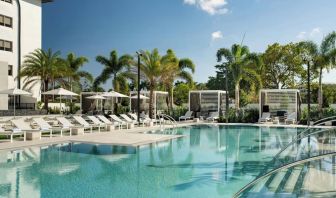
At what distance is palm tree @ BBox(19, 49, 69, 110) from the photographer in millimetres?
31953

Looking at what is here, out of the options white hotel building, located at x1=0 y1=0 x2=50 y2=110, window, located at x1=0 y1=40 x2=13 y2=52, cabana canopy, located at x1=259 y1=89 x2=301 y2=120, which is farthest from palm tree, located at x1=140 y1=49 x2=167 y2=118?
window, located at x1=0 y1=40 x2=13 y2=52

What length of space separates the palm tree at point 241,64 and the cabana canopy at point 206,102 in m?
1.53

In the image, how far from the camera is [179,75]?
110 feet

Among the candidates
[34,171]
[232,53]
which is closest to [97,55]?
[232,53]

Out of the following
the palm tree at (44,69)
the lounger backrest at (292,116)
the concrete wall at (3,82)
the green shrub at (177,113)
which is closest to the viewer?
the lounger backrest at (292,116)

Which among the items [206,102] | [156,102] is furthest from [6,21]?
[206,102]

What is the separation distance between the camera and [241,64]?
98.0ft

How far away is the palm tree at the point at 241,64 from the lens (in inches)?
1179

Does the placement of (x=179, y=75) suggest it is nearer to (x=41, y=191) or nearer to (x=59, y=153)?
(x=59, y=153)

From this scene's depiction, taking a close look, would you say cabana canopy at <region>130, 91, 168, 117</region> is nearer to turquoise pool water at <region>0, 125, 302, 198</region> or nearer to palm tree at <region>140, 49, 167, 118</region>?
palm tree at <region>140, 49, 167, 118</region>

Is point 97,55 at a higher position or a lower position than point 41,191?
higher

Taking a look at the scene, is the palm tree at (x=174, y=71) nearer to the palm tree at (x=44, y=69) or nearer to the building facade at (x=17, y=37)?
the palm tree at (x=44, y=69)

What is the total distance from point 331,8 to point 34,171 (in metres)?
23.5

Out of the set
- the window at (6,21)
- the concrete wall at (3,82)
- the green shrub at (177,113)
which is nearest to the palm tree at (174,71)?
the green shrub at (177,113)
